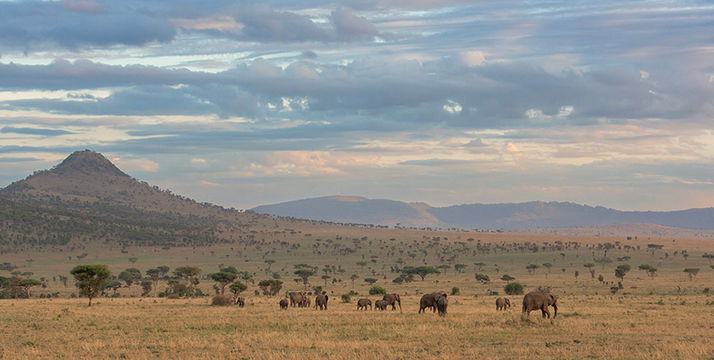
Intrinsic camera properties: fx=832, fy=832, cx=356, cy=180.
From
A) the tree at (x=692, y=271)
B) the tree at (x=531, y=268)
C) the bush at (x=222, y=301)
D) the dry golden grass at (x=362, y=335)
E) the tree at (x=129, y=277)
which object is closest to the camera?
the dry golden grass at (x=362, y=335)

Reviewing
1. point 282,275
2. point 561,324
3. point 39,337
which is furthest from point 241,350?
point 282,275

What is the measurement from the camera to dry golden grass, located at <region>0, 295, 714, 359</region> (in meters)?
27.7

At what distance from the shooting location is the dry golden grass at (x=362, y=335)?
27656 millimetres

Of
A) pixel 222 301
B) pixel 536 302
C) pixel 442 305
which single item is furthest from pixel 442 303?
pixel 222 301

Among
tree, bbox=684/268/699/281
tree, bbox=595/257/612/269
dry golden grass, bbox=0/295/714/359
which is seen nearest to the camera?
dry golden grass, bbox=0/295/714/359

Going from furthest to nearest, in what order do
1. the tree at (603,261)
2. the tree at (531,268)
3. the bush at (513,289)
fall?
1. the tree at (603,261)
2. the tree at (531,268)
3. the bush at (513,289)

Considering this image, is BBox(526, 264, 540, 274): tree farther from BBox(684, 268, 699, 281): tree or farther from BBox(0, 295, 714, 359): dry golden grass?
BBox(0, 295, 714, 359): dry golden grass

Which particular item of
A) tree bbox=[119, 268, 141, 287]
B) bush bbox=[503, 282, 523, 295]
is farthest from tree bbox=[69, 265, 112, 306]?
tree bbox=[119, 268, 141, 287]

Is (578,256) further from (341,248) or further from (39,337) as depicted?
(39,337)

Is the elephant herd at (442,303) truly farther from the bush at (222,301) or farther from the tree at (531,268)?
the tree at (531,268)

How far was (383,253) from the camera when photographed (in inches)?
6737

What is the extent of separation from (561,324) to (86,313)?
93.7 ft

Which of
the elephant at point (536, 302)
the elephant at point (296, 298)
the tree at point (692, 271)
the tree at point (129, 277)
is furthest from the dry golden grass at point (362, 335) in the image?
the tree at point (129, 277)

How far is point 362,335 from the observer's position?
111ft
